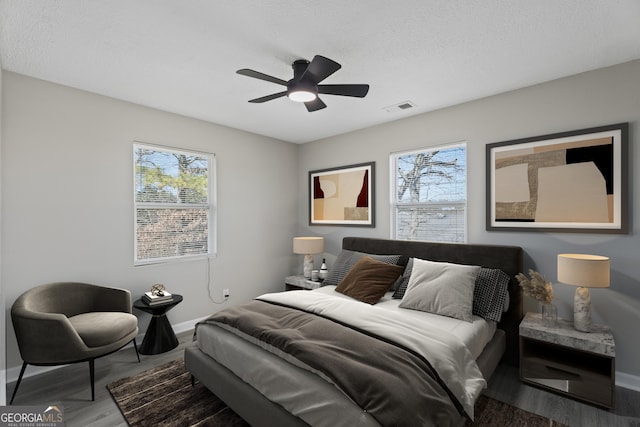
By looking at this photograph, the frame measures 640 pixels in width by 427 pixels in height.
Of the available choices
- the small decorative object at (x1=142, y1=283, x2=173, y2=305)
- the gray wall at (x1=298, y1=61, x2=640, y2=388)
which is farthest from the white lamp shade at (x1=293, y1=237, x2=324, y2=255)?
the small decorative object at (x1=142, y1=283, x2=173, y2=305)

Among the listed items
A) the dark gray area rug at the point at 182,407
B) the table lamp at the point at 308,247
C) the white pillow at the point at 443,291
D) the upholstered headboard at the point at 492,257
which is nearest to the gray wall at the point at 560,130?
the upholstered headboard at the point at 492,257

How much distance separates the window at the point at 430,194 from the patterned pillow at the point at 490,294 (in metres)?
0.65

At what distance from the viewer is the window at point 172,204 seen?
3410mm

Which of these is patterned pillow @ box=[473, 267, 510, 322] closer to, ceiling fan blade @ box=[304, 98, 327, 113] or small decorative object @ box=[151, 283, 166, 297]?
ceiling fan blade @ box=[304, 98, 327, 113]

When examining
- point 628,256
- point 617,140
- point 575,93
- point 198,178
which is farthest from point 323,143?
point 628,256

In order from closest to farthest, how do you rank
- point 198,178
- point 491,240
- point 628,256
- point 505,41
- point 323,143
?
point 505,41 < point 628,256 < point 491,240 < point 198,178 < point 323,143

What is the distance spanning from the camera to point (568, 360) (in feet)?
8.36

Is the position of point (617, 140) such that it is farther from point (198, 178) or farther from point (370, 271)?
point (198, 178)

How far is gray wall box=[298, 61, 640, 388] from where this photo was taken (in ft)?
7.90

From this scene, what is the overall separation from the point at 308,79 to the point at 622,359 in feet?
11.0

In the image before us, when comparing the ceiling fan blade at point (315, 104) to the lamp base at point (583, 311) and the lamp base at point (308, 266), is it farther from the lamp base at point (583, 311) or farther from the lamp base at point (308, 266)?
the lamp base at point (583, 311)

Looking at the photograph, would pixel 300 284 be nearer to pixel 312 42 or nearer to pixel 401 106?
pixel 401 106

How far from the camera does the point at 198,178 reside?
3.90 m

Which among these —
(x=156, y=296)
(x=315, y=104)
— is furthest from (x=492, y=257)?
(x=156, y=296)
